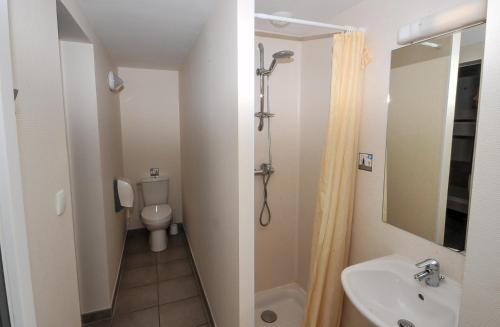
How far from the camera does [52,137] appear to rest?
3.57ft

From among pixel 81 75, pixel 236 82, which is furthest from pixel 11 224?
pixel 81 75

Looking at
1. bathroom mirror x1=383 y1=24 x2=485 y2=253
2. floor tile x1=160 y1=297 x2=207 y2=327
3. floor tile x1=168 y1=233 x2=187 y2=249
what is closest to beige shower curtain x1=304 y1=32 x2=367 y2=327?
bathroom mirror x1=383 y1=24 x2=485 y2=253

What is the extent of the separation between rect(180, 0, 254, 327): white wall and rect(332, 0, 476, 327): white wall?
81 centimetres

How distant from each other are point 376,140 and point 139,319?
2.33m

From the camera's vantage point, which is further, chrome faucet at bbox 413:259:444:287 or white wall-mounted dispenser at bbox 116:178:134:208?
white wall-mounted dispenser at bbox 116:178:134:208

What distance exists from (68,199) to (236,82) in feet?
3.46

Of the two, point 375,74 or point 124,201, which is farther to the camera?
point 124,201

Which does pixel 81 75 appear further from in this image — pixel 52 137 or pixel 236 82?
pixel 236 82

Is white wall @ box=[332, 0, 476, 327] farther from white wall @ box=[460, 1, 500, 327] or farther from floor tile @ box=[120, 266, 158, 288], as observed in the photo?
floor tile @ box=[120, 266, 158, 288]

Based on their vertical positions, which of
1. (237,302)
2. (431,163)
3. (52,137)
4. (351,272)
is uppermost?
(52,137)

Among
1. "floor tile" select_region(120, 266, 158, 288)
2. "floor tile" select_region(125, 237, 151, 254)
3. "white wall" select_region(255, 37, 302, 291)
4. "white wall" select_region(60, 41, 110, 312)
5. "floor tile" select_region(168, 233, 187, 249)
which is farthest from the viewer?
"floor tile" select_region(168, 233, 187, 249)

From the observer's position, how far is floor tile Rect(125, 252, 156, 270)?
2.84m

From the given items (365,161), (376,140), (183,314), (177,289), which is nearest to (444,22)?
(376,140)

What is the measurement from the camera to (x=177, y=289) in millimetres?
2445
